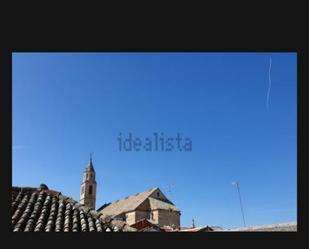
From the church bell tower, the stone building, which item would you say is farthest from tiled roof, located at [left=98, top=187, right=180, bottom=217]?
the church bell tower

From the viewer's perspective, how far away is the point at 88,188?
62.8 m

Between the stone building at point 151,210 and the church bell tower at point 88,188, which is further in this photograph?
the church bell tower at point 88,188

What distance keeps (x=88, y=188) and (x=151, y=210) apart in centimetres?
1502

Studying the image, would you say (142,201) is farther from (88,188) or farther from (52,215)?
(52,215)

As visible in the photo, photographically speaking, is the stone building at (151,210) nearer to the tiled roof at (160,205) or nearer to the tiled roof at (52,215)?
the tiled roof at (160,205)

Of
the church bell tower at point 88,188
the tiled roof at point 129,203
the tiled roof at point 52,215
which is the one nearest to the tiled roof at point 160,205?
the tiled roof at point 129,203

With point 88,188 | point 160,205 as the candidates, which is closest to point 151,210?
point 160,205

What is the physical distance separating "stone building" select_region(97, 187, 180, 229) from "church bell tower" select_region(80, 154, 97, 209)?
7.30m

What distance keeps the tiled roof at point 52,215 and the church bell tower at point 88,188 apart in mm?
53171

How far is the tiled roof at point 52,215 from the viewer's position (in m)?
7.70

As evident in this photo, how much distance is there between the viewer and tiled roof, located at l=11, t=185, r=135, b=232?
303 inches

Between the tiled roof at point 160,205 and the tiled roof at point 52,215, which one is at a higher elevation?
the tiled roof at point 52,215
